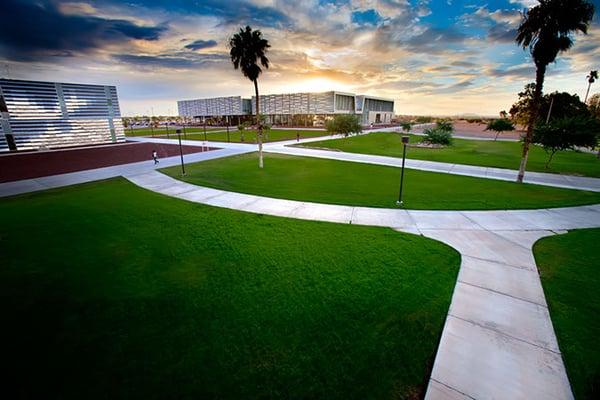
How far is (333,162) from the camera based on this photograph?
24.7m

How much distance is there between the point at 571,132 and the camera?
18.7m

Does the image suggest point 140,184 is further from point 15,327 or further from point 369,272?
point 369,272

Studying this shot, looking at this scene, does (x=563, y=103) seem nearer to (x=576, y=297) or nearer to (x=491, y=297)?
(x=576, y=297)

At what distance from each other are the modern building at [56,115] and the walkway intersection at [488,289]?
28.3 meters

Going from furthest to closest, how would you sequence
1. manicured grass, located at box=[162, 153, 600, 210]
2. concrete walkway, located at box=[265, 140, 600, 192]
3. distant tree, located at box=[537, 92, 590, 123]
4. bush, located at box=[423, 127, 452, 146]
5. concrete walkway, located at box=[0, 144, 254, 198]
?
distant tree, located at box=[537, 92, 590, 123] → bush, located at box=[423, 127, 452, 146] → concrete walkway, located at box=[265, 140, 600, 192] → concrete walkway, located at box=[0, 144, 254, 198] → manicured grass, located at box=[162, 153, 600, 210]

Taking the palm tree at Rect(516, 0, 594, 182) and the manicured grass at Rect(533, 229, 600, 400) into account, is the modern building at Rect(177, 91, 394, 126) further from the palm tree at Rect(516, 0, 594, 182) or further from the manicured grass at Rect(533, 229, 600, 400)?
the manicured grass at Rect(533, 229, 600, 400)

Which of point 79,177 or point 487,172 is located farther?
point 487,172

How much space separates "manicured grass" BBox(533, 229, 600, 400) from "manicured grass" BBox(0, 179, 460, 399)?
202cm

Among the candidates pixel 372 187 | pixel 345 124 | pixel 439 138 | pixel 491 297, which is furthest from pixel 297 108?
pixel 491 297

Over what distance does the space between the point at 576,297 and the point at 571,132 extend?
1925cm

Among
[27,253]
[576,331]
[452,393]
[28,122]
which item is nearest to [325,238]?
[452,393]

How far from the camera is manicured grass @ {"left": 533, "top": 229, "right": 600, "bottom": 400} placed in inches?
173

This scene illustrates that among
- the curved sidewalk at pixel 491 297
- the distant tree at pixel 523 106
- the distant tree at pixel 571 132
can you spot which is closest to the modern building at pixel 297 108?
the distant tree at pixel 523 106

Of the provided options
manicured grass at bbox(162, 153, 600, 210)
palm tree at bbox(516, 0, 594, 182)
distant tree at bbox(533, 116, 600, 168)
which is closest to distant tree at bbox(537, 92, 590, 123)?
distant tree at bbox(533, 116, 600, 168)
